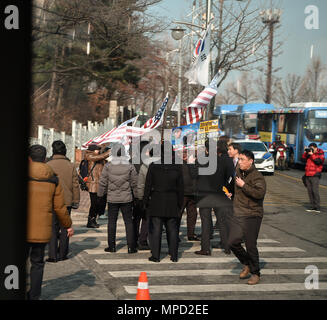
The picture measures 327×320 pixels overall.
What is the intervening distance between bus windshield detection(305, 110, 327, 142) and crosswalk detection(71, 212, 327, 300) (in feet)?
71.2

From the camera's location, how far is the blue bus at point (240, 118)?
47.0 m

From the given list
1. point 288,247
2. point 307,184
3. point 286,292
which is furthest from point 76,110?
point 286,292

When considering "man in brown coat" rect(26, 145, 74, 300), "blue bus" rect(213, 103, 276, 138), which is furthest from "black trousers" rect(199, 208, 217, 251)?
"blue bus" rect(213, 103, 276, 138)

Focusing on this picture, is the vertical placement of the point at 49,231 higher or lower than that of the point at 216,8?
lower

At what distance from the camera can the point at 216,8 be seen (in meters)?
30.4

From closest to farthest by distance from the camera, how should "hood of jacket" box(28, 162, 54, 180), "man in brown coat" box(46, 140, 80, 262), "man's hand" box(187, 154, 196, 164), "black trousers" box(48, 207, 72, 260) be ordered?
"hood of jacket" box(28, 162, 54, 180) < "black trousers" box(48, 207, 72, 260) < "man in brown coat" box(46, 140, 80, 262) < "man's hand" box(187, 154, 196, 164)

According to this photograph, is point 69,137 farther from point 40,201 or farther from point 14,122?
point 14,122

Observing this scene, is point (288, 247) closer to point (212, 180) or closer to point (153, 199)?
point (212, 180)

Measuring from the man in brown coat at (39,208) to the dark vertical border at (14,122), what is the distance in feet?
4.27

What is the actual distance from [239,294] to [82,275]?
2311mm

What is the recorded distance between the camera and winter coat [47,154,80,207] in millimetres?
9938

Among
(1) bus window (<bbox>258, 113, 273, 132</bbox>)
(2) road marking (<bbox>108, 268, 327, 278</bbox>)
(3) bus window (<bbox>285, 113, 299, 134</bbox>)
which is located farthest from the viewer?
(1) bus window (<bbox>258, 113, 273, 132</bbox>)

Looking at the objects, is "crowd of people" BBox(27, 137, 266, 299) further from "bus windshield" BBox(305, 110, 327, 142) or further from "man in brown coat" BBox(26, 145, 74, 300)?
"bus windshield" BBox(305, 110, 327, 142)
